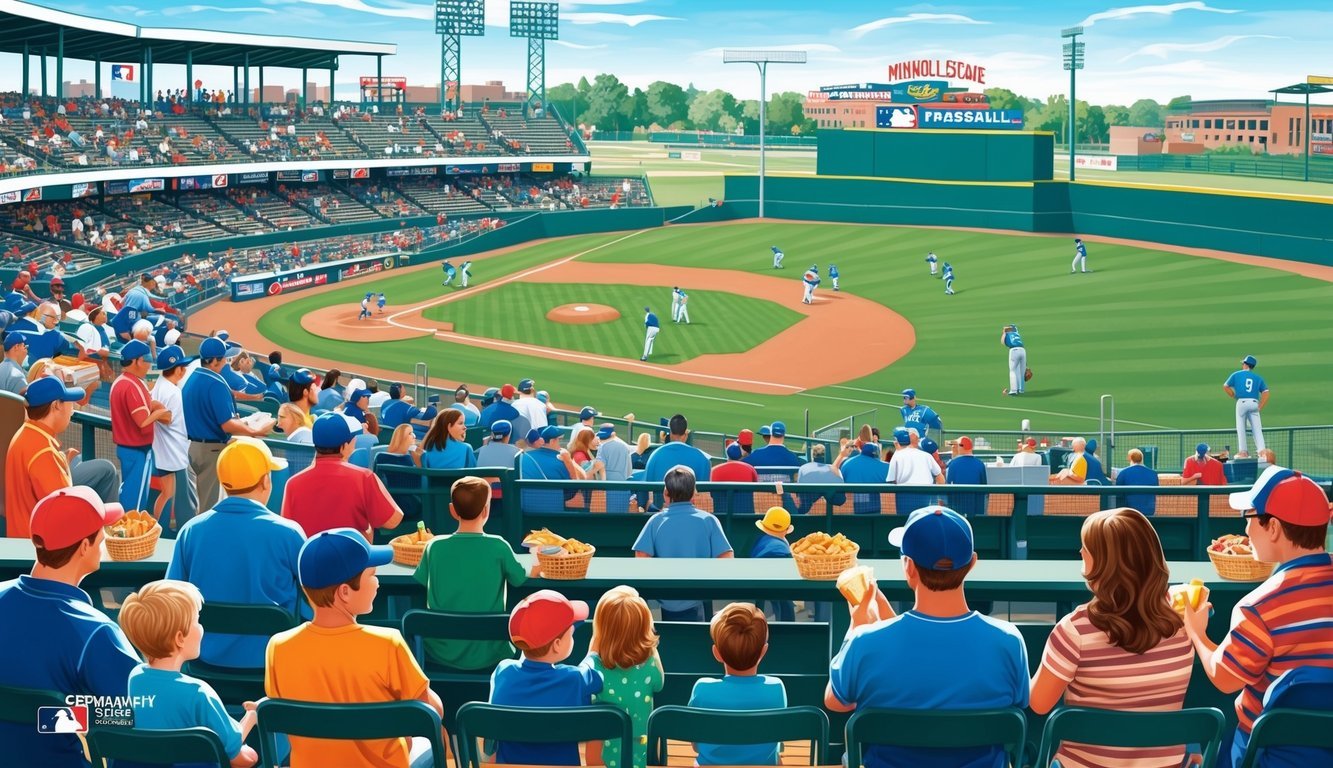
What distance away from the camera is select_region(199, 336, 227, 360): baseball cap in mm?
11133

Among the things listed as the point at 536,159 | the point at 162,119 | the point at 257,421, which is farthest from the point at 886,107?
the point at 257,421

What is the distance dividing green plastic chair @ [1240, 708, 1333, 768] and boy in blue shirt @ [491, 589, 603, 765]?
8.03ft

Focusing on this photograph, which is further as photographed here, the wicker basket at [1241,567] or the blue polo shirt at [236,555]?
the wicker basket at [1241,567]

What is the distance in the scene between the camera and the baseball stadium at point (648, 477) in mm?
4734

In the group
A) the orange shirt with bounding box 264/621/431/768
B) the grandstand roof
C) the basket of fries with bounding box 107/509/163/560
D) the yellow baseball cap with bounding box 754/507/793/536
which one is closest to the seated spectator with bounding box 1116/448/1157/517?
the yellow baseball cap with bounding box 754/507/793/536

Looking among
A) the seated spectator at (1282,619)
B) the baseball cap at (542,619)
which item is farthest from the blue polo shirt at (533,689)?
the seated spectator at (1282,619)

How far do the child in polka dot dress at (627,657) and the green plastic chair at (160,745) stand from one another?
154 cm

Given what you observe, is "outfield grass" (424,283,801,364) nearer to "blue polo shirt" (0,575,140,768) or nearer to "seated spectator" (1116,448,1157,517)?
"seated spectator" (1116,448,1157,517)

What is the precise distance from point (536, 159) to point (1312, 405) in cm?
5367

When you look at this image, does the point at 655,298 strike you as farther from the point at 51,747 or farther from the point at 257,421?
the point at 51,747

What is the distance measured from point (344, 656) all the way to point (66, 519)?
1.16 m

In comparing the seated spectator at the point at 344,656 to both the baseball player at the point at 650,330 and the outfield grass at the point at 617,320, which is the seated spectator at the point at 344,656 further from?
the outfield grass at the point at 617,320

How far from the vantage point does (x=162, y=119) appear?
60125 mm

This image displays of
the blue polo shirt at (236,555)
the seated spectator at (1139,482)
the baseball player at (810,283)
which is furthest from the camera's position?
the baseball player at (810,283)
